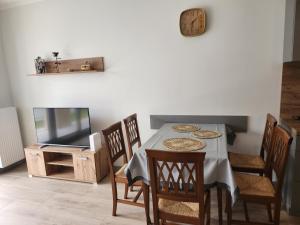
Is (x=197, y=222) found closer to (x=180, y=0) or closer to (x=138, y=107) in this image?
(x=138, y=107)

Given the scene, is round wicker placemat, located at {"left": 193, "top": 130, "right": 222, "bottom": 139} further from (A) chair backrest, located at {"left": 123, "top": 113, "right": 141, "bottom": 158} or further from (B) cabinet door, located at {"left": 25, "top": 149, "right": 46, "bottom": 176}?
(B) cabinet door, located at {"left": 25, "top": 149, "right": 46, "bottom": 176}

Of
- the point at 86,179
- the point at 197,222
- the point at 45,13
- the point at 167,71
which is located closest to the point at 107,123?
the point at 86,179

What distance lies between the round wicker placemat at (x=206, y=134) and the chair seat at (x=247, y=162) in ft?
1.17

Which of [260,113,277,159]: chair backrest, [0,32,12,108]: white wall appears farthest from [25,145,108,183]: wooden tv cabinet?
[260,113,277,159]: chair backrest

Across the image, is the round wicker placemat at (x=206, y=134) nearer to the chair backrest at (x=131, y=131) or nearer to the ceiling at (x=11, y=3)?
the chair backrest at (x=131, y=131)

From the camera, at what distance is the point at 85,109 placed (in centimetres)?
301

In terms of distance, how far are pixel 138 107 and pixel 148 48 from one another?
791 mm

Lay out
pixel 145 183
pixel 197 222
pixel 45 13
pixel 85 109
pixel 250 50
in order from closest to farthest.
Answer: pixel 197 222 < pixel 145 183 < pixel 250 50 < pixel 85 109 < pixel 45 13

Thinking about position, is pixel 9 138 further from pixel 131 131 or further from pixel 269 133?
pixel 269 133

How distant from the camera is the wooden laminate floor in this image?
2.23m

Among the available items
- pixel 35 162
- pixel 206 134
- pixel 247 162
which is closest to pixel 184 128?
pixel 206 134

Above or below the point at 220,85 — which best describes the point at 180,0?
above

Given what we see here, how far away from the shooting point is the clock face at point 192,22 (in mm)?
2533

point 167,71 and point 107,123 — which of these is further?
point 107,123
